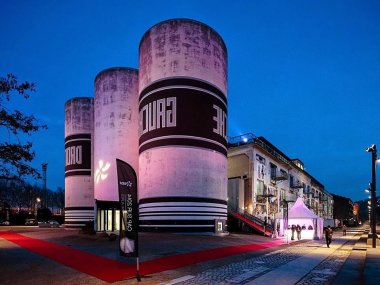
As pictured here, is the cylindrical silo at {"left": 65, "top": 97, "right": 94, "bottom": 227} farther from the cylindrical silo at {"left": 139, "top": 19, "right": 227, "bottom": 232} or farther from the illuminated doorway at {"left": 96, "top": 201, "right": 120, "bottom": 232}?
the cylindrical silo at {"left": 139, "top": 19, "right": 227, "bottom": 232}

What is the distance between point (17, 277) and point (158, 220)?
1086 inches

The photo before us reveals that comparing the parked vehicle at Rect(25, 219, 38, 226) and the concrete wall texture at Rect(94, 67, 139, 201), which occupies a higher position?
the concrete wall texture at Rect(94, 67, 139, 201)

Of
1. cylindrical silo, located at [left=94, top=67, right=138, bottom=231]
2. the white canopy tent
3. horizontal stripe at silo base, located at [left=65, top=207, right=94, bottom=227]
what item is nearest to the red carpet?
the white canopy tent

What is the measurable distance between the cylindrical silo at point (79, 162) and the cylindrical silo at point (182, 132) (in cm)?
2399

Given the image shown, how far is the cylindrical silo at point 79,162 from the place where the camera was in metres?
66.9

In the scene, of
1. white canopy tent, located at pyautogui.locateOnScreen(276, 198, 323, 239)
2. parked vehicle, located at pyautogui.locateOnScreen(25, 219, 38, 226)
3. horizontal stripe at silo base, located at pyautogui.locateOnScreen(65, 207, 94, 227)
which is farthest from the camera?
parked vehicle, located at pyautogui.locateOnScreen(25, 219, 38, 226)

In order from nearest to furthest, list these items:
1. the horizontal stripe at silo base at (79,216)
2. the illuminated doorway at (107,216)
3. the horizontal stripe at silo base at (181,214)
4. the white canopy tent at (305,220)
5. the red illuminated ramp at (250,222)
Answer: the horizontal stripe at silo base at (181,214) → the white canopy tent at (305,220) → the red illuminated ramp at (250,222) → the illuminated doorway at (107,216) → the horizontal stripe at silo base at (79,216)

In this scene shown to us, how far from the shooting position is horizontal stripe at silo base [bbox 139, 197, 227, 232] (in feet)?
136

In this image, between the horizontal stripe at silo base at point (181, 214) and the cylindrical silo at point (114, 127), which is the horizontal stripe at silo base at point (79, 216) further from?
the horizontal stripe at silo base at point (181, 214)

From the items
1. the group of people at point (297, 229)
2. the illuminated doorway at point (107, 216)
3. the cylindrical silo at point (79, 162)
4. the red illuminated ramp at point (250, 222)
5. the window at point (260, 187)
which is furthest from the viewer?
the cylindrical silo at point (79, 162)

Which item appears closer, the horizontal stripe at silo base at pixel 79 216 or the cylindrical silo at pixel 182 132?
the cylindrical silo at pixel 182 132

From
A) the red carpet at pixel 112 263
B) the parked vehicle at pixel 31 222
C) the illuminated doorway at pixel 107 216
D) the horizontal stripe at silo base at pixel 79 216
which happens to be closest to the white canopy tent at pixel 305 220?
the red carpet at pixel 112 263

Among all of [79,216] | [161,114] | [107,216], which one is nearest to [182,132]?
[161,114]

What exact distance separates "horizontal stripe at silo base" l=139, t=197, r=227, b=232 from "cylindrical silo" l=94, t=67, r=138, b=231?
1389cm
